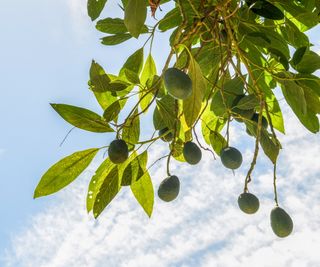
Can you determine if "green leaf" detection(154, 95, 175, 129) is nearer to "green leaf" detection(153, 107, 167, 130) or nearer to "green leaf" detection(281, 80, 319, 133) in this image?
"green leaf" detection(153, 107, 167, 130)

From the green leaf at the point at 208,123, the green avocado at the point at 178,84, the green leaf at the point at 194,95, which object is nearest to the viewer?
the green avocado at the point at 178,84

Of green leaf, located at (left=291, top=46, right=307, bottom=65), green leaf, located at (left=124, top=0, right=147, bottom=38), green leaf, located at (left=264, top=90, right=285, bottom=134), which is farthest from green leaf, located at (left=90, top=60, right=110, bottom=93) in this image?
green leaf, located at (left=264, top=90, right=285, bottom=134)

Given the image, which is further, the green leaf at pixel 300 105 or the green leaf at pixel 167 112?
the green leaf at pixel 167 112

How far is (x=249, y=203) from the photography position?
1.19 meters

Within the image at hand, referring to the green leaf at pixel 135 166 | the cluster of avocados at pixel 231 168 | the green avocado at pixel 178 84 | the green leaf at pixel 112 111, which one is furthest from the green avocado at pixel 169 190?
the green avocado at pixel 178 84

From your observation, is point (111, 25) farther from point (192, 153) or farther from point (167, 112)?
point (192, 153)

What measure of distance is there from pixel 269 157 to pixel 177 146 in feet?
0.92

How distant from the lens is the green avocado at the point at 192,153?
1208 millimetres

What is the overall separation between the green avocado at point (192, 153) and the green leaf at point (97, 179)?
21 centimetres

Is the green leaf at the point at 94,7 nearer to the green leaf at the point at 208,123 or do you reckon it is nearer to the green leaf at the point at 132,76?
the green leaf at the point at 132,76

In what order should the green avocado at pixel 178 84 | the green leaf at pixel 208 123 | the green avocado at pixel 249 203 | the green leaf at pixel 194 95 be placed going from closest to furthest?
the green avocado at pixel 178 84 < the green leaf at pixel 194 95 < the green avocado at pixel 249 203 < the green leaf at pixel 208 123

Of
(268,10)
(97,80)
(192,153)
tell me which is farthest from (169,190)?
(268,10)

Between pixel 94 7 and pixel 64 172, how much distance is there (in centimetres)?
42

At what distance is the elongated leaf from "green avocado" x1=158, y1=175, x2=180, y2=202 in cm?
20
